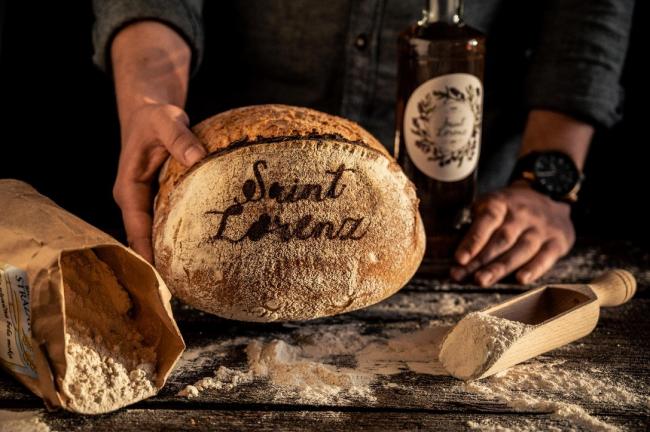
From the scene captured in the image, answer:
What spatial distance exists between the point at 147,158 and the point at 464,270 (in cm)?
59

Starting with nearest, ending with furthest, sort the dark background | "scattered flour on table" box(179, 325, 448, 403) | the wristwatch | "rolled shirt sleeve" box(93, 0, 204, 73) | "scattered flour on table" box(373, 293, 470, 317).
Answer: "scattered flour on table" box(179, 325, 448, 403) → "scattered flour on table" box(373, 293, 470, 317) → "rolled shirt sleeve" box(93, 0, 204, 73) → the wristwatch → the dark background

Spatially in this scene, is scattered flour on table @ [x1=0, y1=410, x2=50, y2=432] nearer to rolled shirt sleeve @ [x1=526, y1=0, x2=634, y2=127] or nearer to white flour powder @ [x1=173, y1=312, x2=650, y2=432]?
white flour powder @ [x1=173, y1=312, x2=650, y2=432]

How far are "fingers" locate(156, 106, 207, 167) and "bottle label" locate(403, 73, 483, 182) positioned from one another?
15.7 inches

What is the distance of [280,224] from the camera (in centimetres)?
96

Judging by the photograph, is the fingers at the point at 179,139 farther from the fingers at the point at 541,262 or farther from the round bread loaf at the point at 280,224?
the fingers at the point at 541,262

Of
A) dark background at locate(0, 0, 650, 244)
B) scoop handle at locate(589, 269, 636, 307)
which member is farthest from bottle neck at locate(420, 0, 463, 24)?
dark background at locate(0, 0, 650, 244)

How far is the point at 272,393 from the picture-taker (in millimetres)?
901

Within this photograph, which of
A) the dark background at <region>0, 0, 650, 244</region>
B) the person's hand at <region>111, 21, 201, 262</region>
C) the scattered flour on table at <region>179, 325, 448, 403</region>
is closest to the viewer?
the scattered flour on table at <region>179, 325, 448, 403</region>

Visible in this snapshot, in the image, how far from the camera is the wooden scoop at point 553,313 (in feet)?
3.13

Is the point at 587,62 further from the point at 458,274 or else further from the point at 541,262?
the point at 458,274

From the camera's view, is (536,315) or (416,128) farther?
(416,128)

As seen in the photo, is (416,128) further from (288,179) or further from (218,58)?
(218,58)

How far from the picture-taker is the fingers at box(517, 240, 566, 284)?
4.31ft

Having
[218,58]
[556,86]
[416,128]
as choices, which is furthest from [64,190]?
[556,86]
